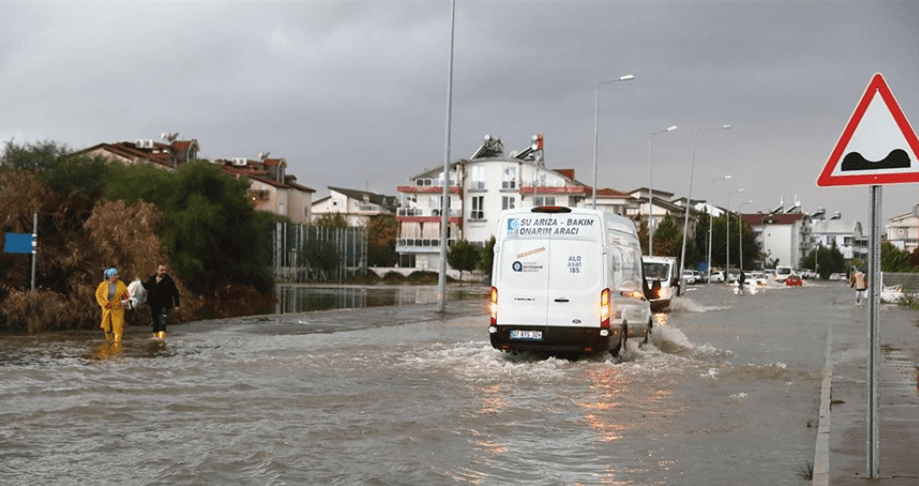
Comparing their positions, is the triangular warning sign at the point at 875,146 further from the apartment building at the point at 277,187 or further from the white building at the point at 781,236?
the white building at the point at 781,236

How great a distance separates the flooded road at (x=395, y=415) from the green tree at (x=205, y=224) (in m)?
22.9

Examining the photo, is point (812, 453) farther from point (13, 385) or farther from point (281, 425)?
point (13, 385)

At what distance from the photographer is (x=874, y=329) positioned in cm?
688

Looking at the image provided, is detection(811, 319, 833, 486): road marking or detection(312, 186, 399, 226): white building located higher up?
detection(312, 186, 399, 226): white building

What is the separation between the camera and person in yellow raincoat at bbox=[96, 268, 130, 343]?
1864 centimetres

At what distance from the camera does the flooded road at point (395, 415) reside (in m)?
7.82

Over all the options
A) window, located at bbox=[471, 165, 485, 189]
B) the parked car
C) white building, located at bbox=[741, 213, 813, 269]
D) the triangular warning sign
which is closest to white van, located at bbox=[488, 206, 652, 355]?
the triangular warning sign

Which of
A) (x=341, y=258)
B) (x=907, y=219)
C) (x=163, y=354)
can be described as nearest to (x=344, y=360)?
(x=163, y=354)

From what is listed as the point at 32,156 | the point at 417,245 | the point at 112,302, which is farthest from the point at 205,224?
the point at 417,245

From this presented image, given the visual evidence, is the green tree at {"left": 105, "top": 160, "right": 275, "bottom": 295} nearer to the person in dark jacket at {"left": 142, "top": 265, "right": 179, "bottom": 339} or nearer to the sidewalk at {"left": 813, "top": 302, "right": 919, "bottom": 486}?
the person in dark jacket at {"left": 142, "top": 265, "right": 179, "bottom": 339}

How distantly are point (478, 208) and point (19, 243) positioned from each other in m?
80.4

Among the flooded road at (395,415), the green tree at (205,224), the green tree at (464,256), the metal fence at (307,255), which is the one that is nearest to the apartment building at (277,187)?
the metal fence at (307,255)

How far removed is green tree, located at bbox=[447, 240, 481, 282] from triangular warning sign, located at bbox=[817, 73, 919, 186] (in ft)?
250

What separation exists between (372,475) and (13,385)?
23.0 feet
